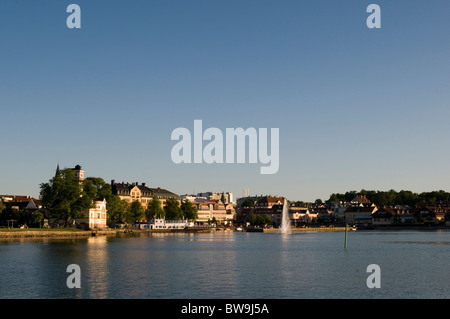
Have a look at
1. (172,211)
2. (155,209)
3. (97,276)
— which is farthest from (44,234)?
(97,276)

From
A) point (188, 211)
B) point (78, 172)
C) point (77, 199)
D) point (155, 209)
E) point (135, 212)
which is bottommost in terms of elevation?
point (188, 211)

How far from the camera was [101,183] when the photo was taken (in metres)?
137

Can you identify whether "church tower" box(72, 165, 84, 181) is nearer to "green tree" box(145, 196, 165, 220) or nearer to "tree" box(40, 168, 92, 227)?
"tree" box(40, 168, 92, 227)

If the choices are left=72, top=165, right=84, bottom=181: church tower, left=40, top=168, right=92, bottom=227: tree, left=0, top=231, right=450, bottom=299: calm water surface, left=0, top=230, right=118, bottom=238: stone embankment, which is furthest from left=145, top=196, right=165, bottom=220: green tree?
left=0, top=231, right=450, bottom=299: calm water surface

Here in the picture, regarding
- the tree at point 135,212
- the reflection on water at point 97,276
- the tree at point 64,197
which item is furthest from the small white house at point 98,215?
the reflection on water at point 97,276

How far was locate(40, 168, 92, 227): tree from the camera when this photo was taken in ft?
385

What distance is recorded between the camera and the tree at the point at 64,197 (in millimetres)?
117312

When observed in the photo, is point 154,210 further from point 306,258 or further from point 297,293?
point 297,293

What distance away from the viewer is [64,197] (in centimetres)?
11850

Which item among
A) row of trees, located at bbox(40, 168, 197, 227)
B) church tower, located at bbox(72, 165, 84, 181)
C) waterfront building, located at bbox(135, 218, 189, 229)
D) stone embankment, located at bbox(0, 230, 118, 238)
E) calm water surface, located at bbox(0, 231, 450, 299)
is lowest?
waterfront building, located at bbox(135, 218, 189, 229)

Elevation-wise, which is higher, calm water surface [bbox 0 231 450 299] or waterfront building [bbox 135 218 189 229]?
calm water surface [bbox 0 231 450 299]

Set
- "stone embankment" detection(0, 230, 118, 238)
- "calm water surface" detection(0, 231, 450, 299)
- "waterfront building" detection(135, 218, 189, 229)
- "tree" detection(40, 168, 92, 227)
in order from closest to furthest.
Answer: "calm water surface" detection(0, 231, 450, 299), "stone embankment" detection(0, 230, 118, 238), "tree" detection(40, 168, 92, 227), "waterfront building" detection(135, 218, 189, 229)

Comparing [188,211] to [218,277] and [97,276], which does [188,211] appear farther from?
[218,277]
